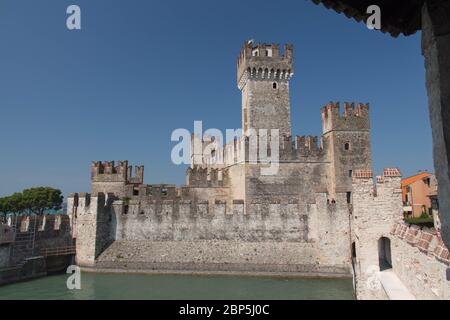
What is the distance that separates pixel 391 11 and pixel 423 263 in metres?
4.65

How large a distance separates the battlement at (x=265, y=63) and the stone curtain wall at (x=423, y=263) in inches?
678

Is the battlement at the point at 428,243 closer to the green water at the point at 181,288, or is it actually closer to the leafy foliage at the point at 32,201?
the green water at the point at 181,288

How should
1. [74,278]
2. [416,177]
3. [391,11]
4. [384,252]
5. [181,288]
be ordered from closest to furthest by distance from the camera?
[391,11], [384,252], [181,288], [74,278], [416,177]

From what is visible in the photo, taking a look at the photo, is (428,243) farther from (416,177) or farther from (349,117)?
(416,177)

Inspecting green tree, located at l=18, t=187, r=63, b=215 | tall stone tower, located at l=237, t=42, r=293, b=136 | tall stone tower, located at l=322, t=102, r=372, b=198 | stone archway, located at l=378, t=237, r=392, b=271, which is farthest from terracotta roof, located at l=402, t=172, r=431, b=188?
green tree, located at l=18, t=187, r=63, b=215

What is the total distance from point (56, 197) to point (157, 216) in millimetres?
25166

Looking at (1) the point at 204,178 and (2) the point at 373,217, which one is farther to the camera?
(1) the point at 204,178

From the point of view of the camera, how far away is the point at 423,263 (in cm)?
612

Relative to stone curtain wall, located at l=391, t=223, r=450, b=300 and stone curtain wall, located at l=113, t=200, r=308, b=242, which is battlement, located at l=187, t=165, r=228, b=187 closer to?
stone curtain wall, located at l=113, t=200, r=308, b=242

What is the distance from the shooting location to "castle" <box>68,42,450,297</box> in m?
17.1

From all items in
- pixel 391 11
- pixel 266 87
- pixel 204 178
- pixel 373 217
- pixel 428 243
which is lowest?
pixel 428 243

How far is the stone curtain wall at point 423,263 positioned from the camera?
5.20 m

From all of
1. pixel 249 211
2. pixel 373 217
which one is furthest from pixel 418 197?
pixel 373 217

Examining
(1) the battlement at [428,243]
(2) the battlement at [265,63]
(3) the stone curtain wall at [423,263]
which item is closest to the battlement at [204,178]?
(2) the battlement at [265,63]
